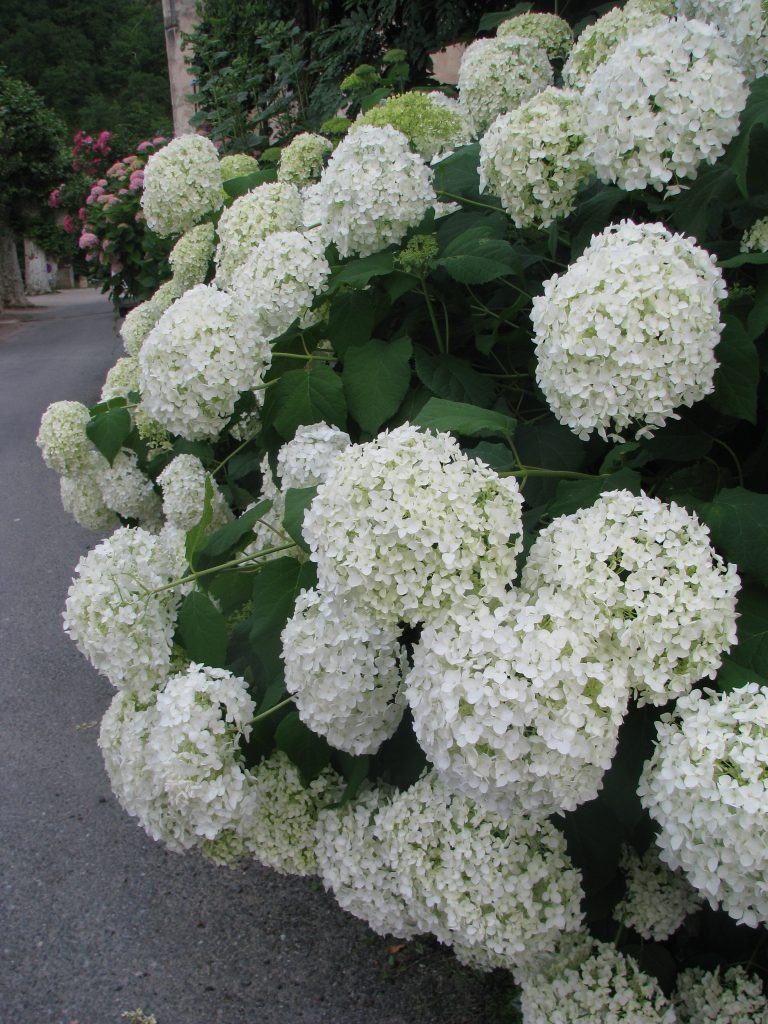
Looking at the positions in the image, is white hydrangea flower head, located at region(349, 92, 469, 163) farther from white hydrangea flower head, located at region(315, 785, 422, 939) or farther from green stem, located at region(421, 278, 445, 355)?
white hydrangea flower head, located at region(315, 785, 422, 939)

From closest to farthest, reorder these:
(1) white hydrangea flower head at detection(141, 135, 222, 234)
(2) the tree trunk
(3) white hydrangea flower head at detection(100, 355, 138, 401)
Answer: (1) white hydrangea flower head at detection(141, 135, 222, 234), (3) white hydrangea flower head at detection(100, 355, 138, 401), (2) the tree trunk

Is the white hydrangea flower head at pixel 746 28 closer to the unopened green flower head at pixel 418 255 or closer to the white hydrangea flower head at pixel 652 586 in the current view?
the unopened green flower head at pixel 418 255

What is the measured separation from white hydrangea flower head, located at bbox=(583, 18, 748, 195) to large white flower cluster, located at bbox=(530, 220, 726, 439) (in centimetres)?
18

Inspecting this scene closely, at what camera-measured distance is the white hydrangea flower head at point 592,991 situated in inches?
75.3

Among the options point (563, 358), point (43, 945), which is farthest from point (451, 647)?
point (43, 945)

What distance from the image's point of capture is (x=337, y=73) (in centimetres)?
633

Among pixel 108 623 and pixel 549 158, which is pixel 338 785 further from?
pixel 549 158

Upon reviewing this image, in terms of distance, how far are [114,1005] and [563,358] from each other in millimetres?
2401

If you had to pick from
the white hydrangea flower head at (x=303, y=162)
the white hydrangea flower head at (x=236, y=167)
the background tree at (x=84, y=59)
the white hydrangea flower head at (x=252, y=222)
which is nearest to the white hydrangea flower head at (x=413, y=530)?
the white hydrangea flower head at (x=252, y=222)

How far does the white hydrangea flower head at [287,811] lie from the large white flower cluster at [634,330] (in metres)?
1.06

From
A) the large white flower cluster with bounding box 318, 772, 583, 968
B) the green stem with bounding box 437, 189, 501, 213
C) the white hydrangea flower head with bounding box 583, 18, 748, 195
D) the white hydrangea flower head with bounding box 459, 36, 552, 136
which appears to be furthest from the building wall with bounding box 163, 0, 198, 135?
the large white flower cluster with bounding box 318, 772, 583, 968

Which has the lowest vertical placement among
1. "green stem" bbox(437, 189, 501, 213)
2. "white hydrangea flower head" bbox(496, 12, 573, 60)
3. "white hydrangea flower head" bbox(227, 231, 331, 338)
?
"white hydrangea flower head" bbox(227, 231, 331, 338)

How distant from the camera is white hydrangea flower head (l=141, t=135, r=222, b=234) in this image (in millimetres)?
3535

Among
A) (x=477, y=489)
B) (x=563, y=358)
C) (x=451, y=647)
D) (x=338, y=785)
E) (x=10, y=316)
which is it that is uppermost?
(x=563, y=358)
